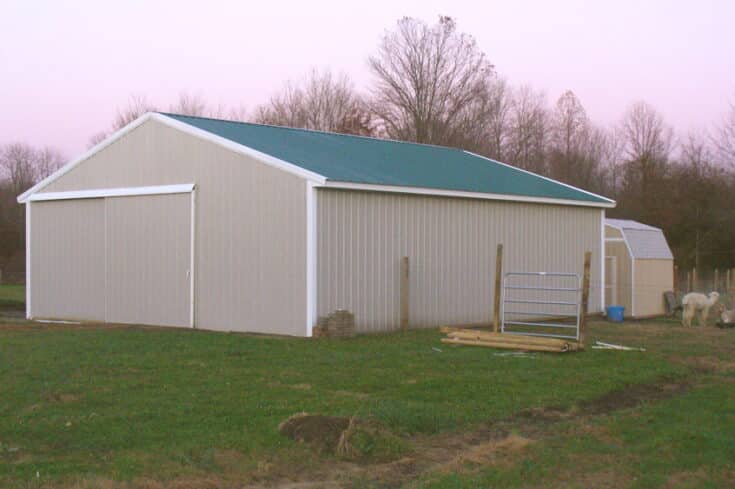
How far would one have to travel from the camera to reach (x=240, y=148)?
18531 millimetres

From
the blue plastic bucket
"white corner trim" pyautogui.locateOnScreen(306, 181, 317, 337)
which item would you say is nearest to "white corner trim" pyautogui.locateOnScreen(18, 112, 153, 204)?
"white corner trim" pyautogui.locateOnScreen(306, 181, 317, 337)

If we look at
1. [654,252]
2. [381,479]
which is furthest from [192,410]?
[654,252]

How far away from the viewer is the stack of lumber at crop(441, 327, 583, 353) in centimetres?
1501

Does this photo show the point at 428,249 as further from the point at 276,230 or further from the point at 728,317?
the point at 728,317

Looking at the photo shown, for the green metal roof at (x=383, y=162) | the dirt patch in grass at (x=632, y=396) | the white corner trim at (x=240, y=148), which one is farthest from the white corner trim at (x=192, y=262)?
the dirt patch in grass at (x=632, y=396)

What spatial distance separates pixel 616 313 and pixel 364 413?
15.2 meters

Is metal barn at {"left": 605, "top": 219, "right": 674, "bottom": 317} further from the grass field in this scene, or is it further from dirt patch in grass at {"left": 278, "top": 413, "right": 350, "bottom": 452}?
dirt patch in grass at {"left": 278, "top": 413, "right": 350, "bottom": 452}

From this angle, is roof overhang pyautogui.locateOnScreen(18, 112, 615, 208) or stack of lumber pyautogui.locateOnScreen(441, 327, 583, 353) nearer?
stack of lumber pyautogui.locateOnScreen(441, 327, 583, 353)

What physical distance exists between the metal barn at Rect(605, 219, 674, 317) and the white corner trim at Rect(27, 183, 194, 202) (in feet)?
39.5

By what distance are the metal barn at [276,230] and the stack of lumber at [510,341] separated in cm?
266

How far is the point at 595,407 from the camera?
1086 cm

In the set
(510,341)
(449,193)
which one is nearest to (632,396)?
(510,341)

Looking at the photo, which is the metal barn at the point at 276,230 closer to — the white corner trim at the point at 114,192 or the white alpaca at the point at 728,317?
the white corner trim at the point at 114,192

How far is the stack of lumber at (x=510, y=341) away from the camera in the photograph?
1501cm
